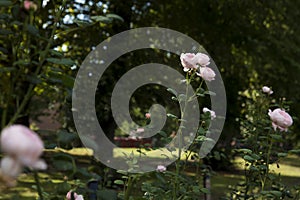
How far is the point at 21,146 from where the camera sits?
51 centimetres

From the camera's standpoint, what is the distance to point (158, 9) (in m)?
7.80

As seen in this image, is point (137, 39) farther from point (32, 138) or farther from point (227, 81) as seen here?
point (32, 138)

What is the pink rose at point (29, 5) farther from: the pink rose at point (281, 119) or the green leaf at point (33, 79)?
the pink rose at point (281, 119)

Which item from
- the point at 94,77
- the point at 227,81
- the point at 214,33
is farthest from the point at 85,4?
the point at 227,81

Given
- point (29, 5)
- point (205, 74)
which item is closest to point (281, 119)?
point (205, 74)

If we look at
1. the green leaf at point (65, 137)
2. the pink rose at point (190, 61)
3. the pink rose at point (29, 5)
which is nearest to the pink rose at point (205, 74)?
the pink rose at point (190, 61)

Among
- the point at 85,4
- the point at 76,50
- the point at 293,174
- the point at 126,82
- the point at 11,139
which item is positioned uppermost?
the point at 85,4

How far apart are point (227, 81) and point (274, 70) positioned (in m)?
0.88

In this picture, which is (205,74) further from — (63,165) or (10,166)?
(10,166)

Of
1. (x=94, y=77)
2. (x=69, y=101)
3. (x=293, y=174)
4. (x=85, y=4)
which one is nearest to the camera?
(x=69, y=101)

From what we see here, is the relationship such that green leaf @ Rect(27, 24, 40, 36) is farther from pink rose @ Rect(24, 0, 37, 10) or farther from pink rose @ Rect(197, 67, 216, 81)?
pink rose @ Rect(197, 67, 216, 81)

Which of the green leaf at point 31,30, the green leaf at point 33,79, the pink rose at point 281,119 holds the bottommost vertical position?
the pink rose at point 281,119

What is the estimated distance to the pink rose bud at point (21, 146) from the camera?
51 cm

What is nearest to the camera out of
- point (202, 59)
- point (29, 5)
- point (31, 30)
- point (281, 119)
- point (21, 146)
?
point (21, 146)
